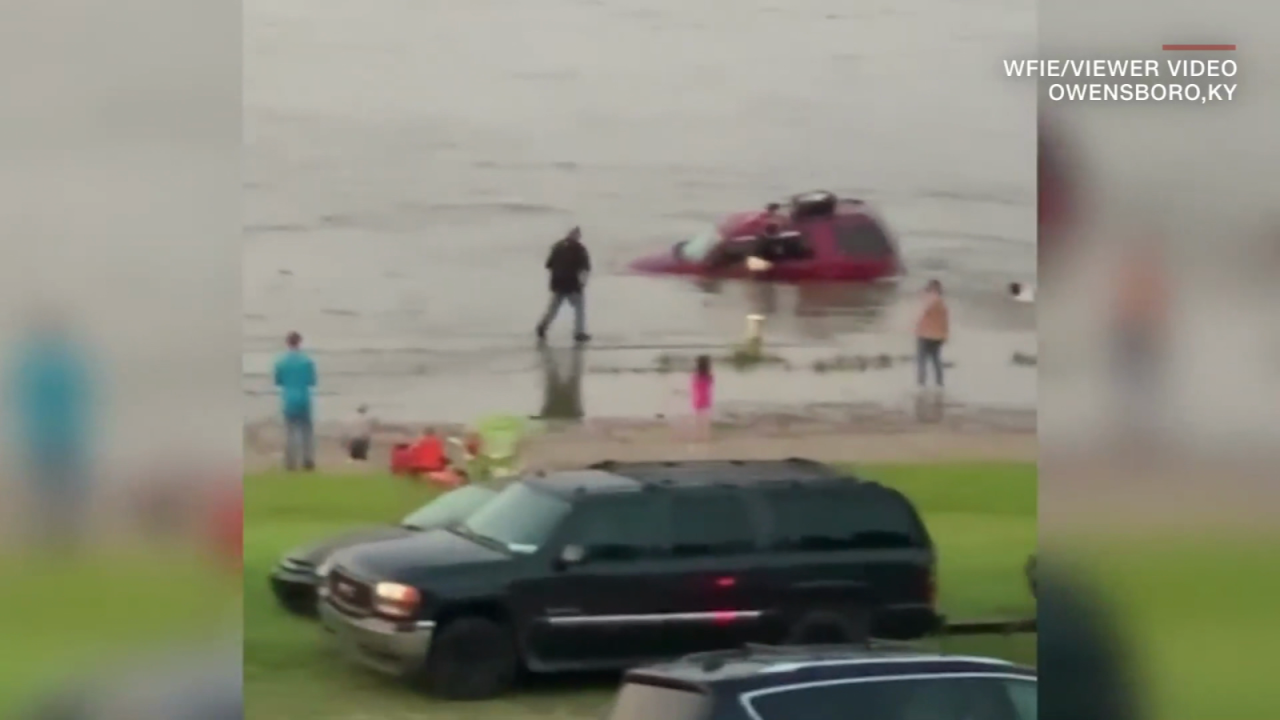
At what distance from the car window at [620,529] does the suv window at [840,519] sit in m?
0.49

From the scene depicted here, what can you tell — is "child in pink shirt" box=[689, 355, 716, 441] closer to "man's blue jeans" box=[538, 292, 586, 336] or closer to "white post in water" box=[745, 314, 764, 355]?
"white post in water" box=[745, 314, 764, 355]

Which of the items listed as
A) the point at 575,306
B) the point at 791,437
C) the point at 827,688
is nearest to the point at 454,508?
the point at 575,306

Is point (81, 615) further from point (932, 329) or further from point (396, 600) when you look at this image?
point (932, 329)

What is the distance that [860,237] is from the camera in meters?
7.61

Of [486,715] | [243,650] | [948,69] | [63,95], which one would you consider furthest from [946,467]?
[63,95]

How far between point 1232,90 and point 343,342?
3.79 metres

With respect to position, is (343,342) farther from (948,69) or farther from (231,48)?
(948,69)

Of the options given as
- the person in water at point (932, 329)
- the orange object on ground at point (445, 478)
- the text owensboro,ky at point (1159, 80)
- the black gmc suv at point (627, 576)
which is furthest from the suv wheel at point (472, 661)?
the text owensboro,ky at point (1159, 80)

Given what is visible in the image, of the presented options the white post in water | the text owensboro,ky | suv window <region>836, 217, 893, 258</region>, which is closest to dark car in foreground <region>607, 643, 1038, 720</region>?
the white post in water

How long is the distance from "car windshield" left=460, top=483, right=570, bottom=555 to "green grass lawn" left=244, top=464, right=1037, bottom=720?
28 centimetres

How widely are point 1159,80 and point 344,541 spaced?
12.6ft

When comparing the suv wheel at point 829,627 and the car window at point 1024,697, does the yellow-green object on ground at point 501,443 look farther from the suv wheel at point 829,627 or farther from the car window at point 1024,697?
the car window at point 1024,697

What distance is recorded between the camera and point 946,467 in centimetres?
761

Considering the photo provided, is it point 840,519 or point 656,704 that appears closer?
point 656,704
